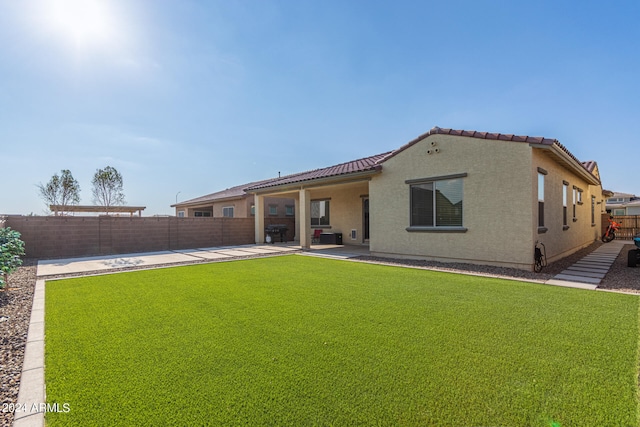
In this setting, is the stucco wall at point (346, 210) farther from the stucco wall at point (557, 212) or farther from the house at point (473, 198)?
the stucco wall at point (557, 212)

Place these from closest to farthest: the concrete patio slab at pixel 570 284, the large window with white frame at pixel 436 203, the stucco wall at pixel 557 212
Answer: the concrete patio slab at pixel 570 284, the stucco wall at pixel 557 212, the large window with white frame at pixel 436 203

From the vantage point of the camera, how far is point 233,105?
12.5m

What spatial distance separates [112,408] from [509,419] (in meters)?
2.91

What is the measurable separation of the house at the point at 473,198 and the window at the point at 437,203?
0.03 m

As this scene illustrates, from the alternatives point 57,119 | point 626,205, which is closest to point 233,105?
point 57,119

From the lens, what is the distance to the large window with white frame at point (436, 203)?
343 inches

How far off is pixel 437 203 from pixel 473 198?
1.09m

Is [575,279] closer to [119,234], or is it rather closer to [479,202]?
[479,202]

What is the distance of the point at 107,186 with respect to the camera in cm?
2089

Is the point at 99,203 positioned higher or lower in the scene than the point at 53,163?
lower

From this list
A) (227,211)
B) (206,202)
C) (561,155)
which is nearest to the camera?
(561,155)

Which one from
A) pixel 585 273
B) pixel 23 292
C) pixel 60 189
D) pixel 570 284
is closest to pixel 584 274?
pixel 585 273

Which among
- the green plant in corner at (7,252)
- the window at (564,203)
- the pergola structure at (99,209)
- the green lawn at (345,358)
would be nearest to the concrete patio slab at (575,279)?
the green lawn at (345,358)

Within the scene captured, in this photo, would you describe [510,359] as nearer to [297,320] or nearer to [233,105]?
[297,320]
